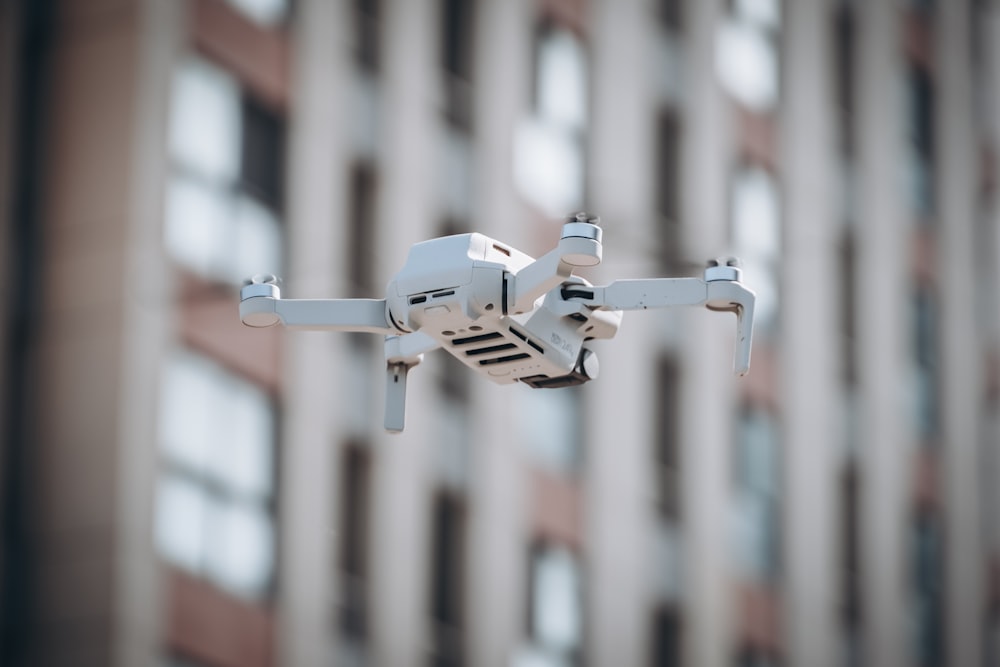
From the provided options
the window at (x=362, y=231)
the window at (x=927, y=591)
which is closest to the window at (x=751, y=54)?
the window at (x=927, y=591)

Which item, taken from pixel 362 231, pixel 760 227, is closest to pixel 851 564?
pixel 760 227

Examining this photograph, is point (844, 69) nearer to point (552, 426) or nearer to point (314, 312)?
point (552, 426)

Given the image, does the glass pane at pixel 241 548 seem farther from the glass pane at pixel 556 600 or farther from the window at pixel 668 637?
the window at pixel 668 637

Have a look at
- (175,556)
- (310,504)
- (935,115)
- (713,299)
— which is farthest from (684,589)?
(713,299)

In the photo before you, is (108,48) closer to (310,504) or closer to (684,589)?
(310,504)

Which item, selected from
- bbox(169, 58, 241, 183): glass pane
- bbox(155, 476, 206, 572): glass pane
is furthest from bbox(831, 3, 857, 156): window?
bbox(155, 476, 206, 572): glass pane
